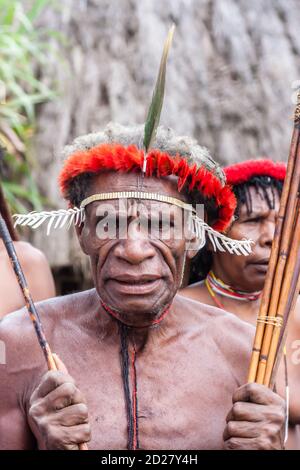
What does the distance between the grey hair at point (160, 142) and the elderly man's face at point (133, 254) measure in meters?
0.12

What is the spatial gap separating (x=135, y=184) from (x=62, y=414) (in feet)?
2.96

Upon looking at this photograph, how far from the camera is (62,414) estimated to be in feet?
8.75

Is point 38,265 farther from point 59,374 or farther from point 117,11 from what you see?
point 117,11

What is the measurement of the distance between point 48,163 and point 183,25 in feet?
5.44

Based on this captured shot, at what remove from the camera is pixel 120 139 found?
10.2ft

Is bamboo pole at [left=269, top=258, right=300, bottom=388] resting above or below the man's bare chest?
above

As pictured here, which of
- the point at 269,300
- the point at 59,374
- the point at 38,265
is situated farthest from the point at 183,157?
the point at 38,265

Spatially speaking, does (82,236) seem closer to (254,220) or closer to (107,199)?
(107,199)

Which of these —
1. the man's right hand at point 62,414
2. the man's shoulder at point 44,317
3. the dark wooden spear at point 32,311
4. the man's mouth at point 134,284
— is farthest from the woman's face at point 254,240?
the man's right hand at point 62,414

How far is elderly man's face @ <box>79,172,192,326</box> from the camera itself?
2.94 meters

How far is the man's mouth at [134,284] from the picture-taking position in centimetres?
293

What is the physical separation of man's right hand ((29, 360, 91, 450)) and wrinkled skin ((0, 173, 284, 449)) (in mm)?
51

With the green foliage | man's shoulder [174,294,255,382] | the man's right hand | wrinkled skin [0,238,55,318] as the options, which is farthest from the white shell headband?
the green foliage

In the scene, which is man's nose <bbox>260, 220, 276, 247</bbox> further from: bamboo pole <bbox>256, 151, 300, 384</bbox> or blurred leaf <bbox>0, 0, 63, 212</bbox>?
blurred leaf <bbox>0, 0, 63, 212</bbox>
